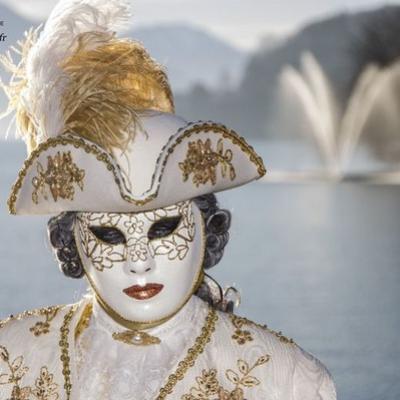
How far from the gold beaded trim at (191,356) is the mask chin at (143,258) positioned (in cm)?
8

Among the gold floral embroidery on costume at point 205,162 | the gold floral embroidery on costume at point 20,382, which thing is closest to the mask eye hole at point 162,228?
the gold floral embroidery on costume at point 205,162

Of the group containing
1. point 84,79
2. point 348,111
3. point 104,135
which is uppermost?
point 84,79

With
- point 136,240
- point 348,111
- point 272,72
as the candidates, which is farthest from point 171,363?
point 272,72

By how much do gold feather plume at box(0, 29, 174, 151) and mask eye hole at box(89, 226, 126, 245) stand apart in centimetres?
17

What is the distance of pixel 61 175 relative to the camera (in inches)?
107

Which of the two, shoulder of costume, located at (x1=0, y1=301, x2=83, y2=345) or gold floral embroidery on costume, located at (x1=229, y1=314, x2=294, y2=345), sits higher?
shoulder of costume, located at (x1=0, y1=301, x2=83, y2=345)

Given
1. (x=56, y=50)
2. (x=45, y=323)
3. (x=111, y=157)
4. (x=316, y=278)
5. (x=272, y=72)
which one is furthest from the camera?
(x=272, y=72)

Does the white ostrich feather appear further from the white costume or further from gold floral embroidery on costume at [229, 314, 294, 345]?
gold floral embroidery on costume at [229, 314, 294, 345]

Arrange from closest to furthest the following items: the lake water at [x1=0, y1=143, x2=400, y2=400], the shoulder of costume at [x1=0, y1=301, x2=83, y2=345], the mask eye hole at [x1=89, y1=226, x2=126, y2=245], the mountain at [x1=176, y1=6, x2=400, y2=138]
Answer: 1. the mask eye hole at [x1=89, y1=226, x2=126, y2=245]
2. the shoulder of costume at [x1=0, y1=301, x2=83, y2=345]
3. the lake water at [x1=0, y1=143, x2=400, y2=400]
4. the mountain at [x1=176, y1=6, x2=400, y2=138]

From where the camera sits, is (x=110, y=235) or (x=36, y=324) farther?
(x=36, y=324)

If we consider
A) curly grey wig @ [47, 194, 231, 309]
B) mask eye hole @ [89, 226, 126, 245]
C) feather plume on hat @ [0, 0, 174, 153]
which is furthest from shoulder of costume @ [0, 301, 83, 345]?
feather plume on hat @ [0, 0, 174, 153]

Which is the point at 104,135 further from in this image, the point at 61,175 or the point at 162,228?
the point at 162,228

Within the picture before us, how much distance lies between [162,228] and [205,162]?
153mm

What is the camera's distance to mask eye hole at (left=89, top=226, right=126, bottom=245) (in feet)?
9.16
